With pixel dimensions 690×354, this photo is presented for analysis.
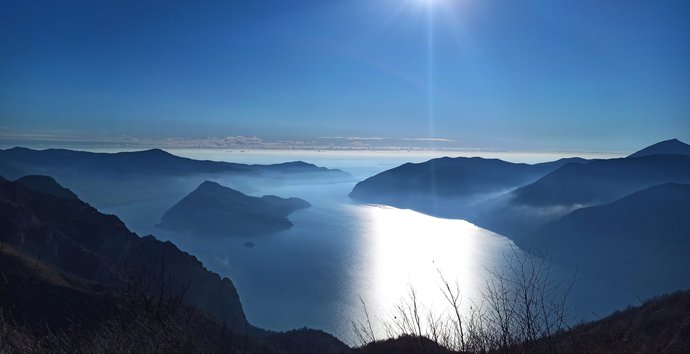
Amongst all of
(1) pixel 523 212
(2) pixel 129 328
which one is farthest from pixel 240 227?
(2) pixel 129 328

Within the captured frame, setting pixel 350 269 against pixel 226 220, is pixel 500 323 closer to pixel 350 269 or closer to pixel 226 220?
pixel 350 269

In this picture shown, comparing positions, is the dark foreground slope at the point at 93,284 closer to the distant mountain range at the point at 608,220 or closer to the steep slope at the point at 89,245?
the steep slope at the point at 89,245

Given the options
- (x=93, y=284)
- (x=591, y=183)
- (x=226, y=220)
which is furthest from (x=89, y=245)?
(x=591, y=183)

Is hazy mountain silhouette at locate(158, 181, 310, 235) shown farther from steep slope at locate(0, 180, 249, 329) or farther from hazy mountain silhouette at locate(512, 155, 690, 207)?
hazy mountain silhouette at locate(512, 155, 690, 207)

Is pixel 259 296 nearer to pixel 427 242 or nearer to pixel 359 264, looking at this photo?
pixel 359 264

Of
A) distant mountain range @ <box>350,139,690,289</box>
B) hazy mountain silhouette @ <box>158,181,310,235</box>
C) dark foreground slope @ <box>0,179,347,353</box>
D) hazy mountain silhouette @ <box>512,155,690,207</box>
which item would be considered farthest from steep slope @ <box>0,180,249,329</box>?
hazy mountain silhouette @ <box>512,155,690,207</box>

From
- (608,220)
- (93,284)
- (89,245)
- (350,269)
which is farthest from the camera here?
(608,220)

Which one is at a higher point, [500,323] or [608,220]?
[500,323]
